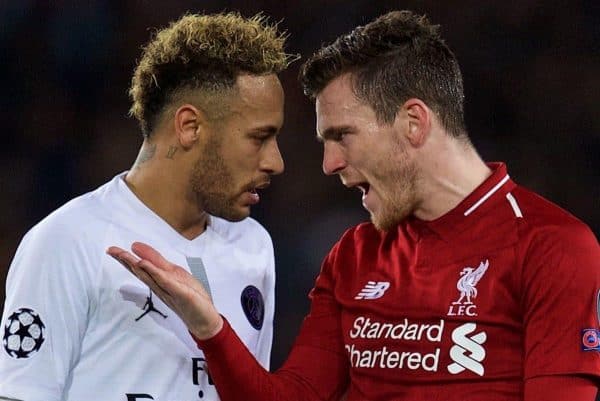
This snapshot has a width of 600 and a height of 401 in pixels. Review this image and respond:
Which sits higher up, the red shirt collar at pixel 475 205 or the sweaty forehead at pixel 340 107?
the sweaty forehead at pixel 340 107

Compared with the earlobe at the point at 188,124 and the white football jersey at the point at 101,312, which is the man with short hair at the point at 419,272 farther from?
the earlobe at the point at 188,124

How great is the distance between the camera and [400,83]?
2645mm

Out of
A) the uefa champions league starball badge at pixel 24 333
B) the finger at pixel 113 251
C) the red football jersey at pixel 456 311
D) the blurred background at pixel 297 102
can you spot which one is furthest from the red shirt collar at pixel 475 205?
the blurred background at pixel 297 102

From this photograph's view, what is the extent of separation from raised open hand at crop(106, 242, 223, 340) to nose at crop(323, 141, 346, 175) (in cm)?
50

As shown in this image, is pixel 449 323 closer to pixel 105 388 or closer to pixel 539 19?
pixel 105 388

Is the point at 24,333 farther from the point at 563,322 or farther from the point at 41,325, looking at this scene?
the point at 563,322

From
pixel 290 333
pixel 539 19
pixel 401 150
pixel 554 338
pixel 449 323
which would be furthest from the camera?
pixel 539 19

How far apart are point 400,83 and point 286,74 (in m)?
2.49

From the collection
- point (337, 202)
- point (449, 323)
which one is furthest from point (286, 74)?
point (449, 323)

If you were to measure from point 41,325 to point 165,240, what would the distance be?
39 cm

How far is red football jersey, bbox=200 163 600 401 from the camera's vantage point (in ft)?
7.59

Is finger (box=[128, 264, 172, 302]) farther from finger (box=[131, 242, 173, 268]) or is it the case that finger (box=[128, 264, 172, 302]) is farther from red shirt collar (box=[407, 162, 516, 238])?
red shirt collar (box=[407, 162, 516, 238])

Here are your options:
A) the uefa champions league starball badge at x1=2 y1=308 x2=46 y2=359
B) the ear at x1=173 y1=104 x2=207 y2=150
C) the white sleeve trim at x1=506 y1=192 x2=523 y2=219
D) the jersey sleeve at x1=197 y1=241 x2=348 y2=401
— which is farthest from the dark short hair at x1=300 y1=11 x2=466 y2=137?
the uefa champions league starball badge at x1=2 y1=308 x2=46 y2=359

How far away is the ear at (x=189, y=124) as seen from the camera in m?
2.68
